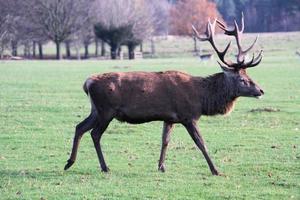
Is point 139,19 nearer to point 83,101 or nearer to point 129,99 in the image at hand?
point 83,101

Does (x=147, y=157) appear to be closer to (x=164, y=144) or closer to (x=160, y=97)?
(x=164, y=144)

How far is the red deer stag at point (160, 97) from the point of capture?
42.0ft

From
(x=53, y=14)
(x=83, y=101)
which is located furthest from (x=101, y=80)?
(x=53, y=14)

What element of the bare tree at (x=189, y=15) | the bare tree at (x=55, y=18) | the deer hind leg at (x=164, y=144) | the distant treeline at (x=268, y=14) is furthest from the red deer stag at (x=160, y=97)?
the distant treeline at (x=268, y=14)

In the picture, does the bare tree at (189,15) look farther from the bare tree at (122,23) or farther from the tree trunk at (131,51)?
the tree trunk at (131,51)

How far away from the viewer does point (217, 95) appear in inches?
529

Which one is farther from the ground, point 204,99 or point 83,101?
point 204,99

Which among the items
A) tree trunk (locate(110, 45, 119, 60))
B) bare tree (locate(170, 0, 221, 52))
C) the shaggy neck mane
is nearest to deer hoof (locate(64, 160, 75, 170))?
the shaggy neck mane

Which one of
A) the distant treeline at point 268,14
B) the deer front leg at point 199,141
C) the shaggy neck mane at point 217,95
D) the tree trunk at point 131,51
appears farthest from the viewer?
the distant treeline at point 268,14

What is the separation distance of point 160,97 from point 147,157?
1768 millimetres

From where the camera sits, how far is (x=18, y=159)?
551 inches

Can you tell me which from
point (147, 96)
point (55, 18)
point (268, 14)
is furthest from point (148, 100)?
point (268, 14)

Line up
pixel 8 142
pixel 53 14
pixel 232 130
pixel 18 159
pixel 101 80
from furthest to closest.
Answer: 1. pixel 53 14
2. pixel 232 130
3. pixel 8 142
4. pixel 18 159
5. pixel 101 80

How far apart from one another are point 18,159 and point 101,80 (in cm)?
251
